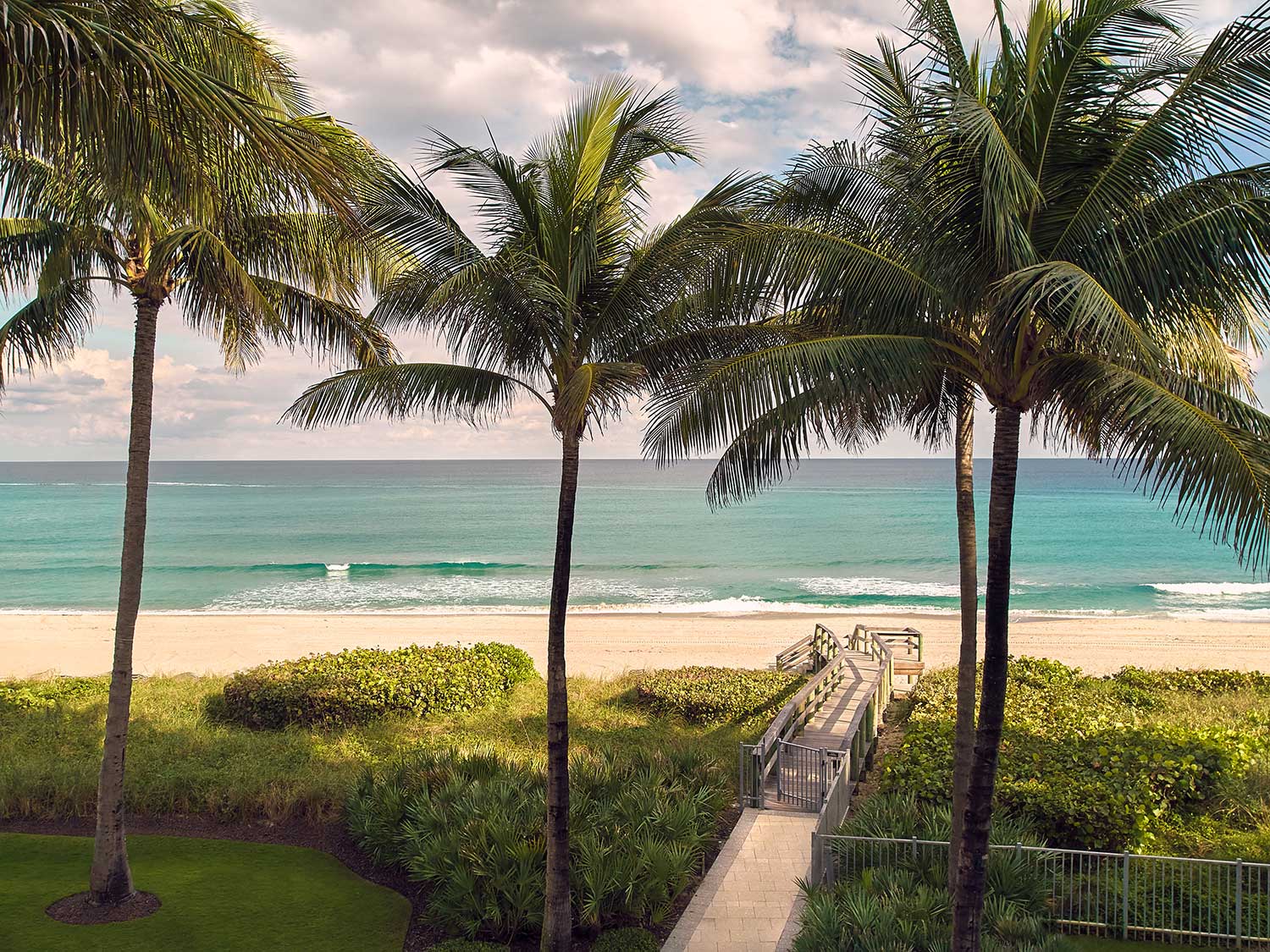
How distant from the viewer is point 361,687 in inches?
681

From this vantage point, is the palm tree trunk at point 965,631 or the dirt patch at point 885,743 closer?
the palm tree trunk at point 965,631

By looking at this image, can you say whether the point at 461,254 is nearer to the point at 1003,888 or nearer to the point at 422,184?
the point at 422,184

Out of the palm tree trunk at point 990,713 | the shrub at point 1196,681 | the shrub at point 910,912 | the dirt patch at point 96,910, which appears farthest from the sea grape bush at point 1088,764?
the dirt patch at point 96,910

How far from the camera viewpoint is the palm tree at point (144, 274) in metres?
9.15

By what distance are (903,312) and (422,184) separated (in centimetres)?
481

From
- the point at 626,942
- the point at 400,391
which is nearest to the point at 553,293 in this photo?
the point at 400,391

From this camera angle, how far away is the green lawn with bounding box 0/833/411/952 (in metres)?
9.16

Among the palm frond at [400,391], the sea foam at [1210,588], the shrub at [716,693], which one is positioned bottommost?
the shrub at [716,693]

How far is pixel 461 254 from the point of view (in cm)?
895

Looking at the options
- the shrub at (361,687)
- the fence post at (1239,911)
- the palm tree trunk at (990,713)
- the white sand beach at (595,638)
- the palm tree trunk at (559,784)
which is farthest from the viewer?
the white sand beach at (595,638)

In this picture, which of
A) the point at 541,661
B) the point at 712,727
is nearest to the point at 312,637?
the point at 541,661

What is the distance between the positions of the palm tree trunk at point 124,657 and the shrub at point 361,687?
691cm

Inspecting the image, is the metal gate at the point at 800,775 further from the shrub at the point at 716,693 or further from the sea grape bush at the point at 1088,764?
the shrub at the point at 716,693

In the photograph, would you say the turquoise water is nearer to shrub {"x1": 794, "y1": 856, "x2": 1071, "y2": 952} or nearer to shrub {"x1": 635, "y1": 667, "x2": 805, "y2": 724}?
shrub {"x1": 635, "y1": 667, "x2": 805, "y2": 724}
